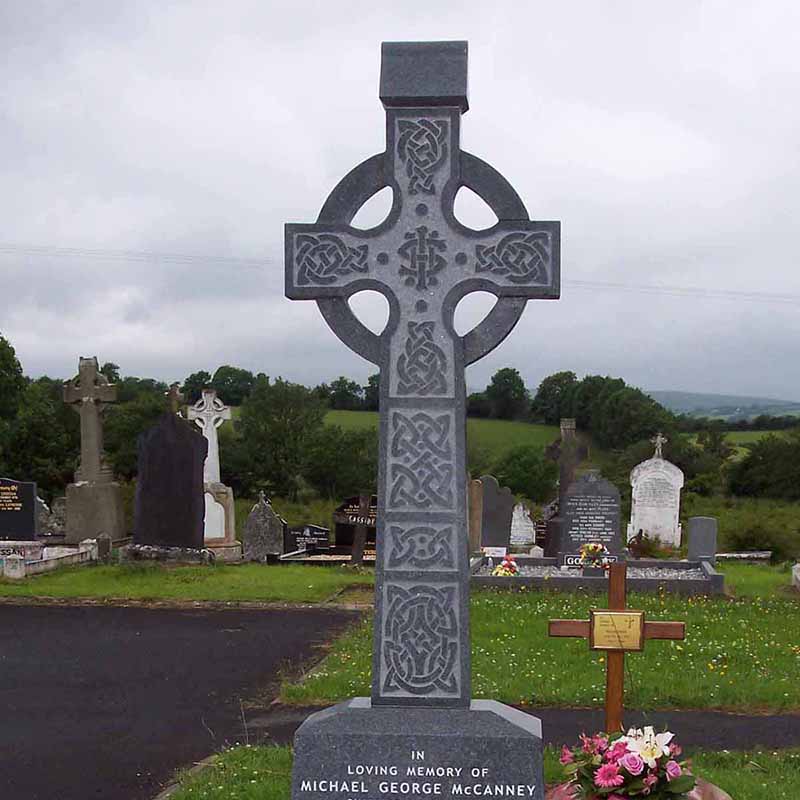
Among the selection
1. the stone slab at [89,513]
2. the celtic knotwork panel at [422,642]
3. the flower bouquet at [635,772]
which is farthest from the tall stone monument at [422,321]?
the stone slab at [89,513]

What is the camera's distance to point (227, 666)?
10117 mm

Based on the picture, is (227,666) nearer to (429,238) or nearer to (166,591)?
(166,591)

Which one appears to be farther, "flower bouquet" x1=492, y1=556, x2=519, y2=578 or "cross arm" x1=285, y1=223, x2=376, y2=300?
"flower bouquet" x1=492, y1=556, x2=519, y2=578

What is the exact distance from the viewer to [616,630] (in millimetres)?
5461

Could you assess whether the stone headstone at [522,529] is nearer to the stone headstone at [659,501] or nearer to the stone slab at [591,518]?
the stone headstone at [659,501]

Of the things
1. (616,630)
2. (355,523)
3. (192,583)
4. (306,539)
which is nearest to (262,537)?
(306,539)

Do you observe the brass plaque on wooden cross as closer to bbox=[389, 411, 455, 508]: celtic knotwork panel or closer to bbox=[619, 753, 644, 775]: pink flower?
bbox=[619, 753, 644, 775]: pink flower

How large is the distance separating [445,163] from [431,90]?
0.33m

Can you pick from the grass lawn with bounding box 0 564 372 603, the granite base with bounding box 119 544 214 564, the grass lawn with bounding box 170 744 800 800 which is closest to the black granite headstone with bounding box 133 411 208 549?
the granite base with bounding box 119 544 214 564

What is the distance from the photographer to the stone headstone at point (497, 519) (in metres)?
20.6

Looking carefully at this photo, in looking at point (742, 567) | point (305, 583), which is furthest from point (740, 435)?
point (305, 583)

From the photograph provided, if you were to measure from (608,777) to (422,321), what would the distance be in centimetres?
211

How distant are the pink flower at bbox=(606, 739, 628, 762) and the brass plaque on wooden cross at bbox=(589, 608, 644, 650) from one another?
3.18 feet

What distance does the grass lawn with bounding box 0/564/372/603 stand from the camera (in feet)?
48.5
